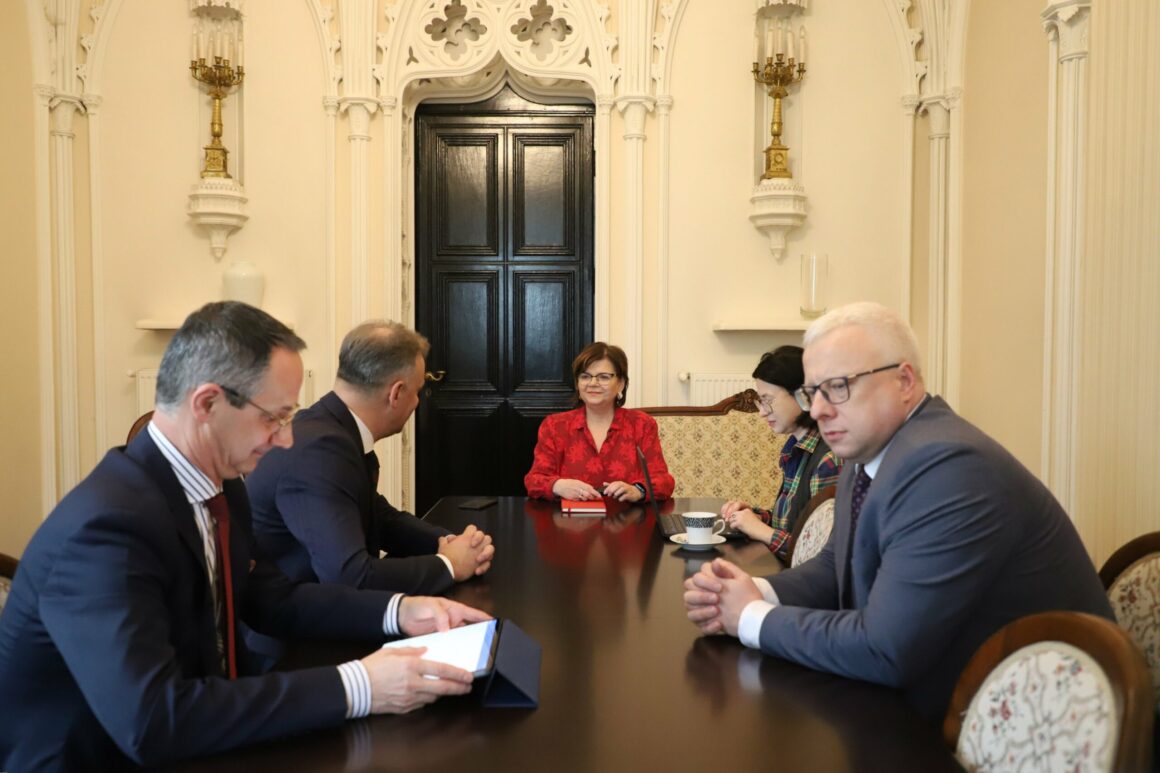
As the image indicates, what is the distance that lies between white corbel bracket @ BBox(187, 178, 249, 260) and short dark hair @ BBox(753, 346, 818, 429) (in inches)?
139

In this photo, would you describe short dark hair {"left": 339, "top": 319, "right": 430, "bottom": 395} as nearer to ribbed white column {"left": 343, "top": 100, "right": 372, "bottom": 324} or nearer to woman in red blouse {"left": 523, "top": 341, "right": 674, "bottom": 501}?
woman in red blouse {"left": 523, "top": 341, "right": 674, "bottom": 501}

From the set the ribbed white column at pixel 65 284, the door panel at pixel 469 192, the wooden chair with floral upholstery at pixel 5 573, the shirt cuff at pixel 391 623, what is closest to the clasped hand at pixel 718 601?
the shirt cuff at pixel 391 623

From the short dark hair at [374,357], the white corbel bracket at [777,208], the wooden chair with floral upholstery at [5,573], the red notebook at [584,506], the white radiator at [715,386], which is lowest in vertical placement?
the red notebook at [584,506]

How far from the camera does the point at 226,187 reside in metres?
5.66

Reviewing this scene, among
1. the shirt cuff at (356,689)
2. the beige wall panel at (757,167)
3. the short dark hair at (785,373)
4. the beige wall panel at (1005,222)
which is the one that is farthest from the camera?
the beige wall panel at (757,167)

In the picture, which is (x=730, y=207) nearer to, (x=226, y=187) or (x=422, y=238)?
(x=422, y=238)

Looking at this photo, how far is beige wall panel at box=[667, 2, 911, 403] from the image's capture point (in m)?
5.67

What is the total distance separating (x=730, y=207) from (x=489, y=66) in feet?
5.18

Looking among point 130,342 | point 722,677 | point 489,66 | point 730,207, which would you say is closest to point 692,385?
point 730,207

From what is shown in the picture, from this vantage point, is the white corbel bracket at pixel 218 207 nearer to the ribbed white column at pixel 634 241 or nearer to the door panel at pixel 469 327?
the door panel at pixel 469 327

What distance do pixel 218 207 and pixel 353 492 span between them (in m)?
3.75

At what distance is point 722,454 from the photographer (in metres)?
5.20

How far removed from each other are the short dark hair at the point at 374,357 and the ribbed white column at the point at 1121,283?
2009 mm

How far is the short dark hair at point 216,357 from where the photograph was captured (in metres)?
1.64
